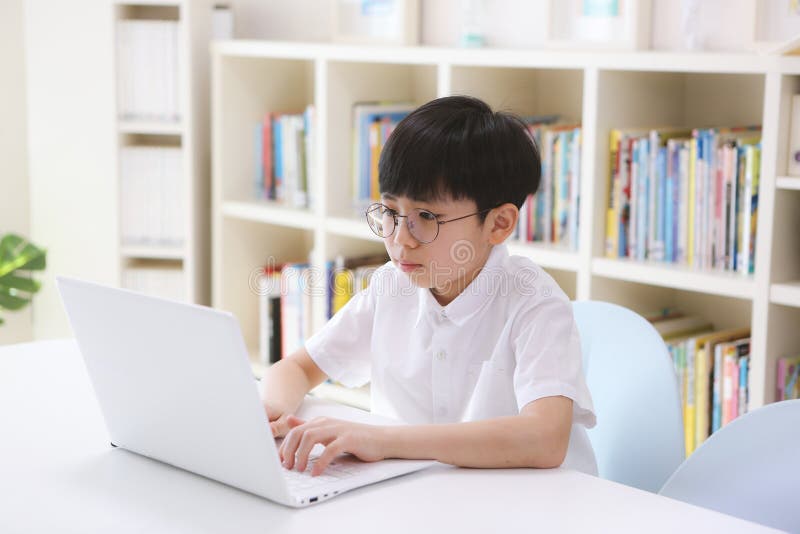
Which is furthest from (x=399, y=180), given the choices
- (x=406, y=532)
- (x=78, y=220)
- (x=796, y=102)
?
(x=78, y=220)

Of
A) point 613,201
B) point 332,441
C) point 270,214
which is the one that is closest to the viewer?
point 332,441

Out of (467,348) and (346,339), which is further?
(346,339)

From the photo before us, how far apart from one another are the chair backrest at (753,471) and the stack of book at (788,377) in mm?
941

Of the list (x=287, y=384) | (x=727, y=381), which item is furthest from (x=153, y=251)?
(x=287, y=384)

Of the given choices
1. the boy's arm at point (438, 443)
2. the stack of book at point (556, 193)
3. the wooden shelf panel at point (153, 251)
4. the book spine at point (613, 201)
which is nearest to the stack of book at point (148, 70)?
the wooden shelf panel at point (153, 251)

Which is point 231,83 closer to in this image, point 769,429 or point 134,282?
point 134,282

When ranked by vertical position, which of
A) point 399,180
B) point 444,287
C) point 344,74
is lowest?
point 444,287

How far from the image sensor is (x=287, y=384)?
60.5 inches

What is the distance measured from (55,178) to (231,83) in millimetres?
646

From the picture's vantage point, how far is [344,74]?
3.07 m

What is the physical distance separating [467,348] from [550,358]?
0.18m

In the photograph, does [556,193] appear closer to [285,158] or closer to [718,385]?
[718,385]

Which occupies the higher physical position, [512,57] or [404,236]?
[512,57]

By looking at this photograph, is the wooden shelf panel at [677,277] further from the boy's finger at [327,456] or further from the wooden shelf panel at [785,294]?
the boy's finger at [327,456]
